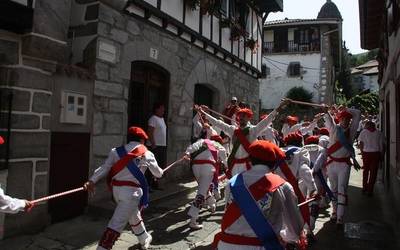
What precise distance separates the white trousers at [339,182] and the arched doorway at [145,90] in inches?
152

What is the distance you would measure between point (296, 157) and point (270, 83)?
25.7 metres

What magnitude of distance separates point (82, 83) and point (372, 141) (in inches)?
250

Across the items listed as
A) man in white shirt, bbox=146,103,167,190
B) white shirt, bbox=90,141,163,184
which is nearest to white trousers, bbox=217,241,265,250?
white shirt, bbox=90,141,163,184

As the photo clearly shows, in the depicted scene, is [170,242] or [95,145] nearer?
[170,242]

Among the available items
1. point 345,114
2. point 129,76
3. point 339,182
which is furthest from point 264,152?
point 129,76

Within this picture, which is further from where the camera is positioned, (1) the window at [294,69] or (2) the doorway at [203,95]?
(1) the window at [294,69]

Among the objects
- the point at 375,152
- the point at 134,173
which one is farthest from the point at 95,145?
the point at 375,152

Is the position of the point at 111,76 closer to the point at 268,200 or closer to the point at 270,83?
the point at 268,200

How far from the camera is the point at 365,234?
18.8 ft

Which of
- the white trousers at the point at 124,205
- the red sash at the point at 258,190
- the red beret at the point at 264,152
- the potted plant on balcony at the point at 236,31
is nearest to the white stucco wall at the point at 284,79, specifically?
the potted plant on balcony at the point at 236,31

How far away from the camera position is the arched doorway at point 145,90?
7864 mm

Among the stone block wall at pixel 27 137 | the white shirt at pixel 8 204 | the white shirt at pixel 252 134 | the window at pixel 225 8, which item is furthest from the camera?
the window at pixel 225 8

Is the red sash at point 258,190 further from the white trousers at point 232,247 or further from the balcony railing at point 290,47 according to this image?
the balcony railing at point 290,47

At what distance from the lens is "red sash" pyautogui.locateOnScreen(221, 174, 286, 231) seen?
2766mm
